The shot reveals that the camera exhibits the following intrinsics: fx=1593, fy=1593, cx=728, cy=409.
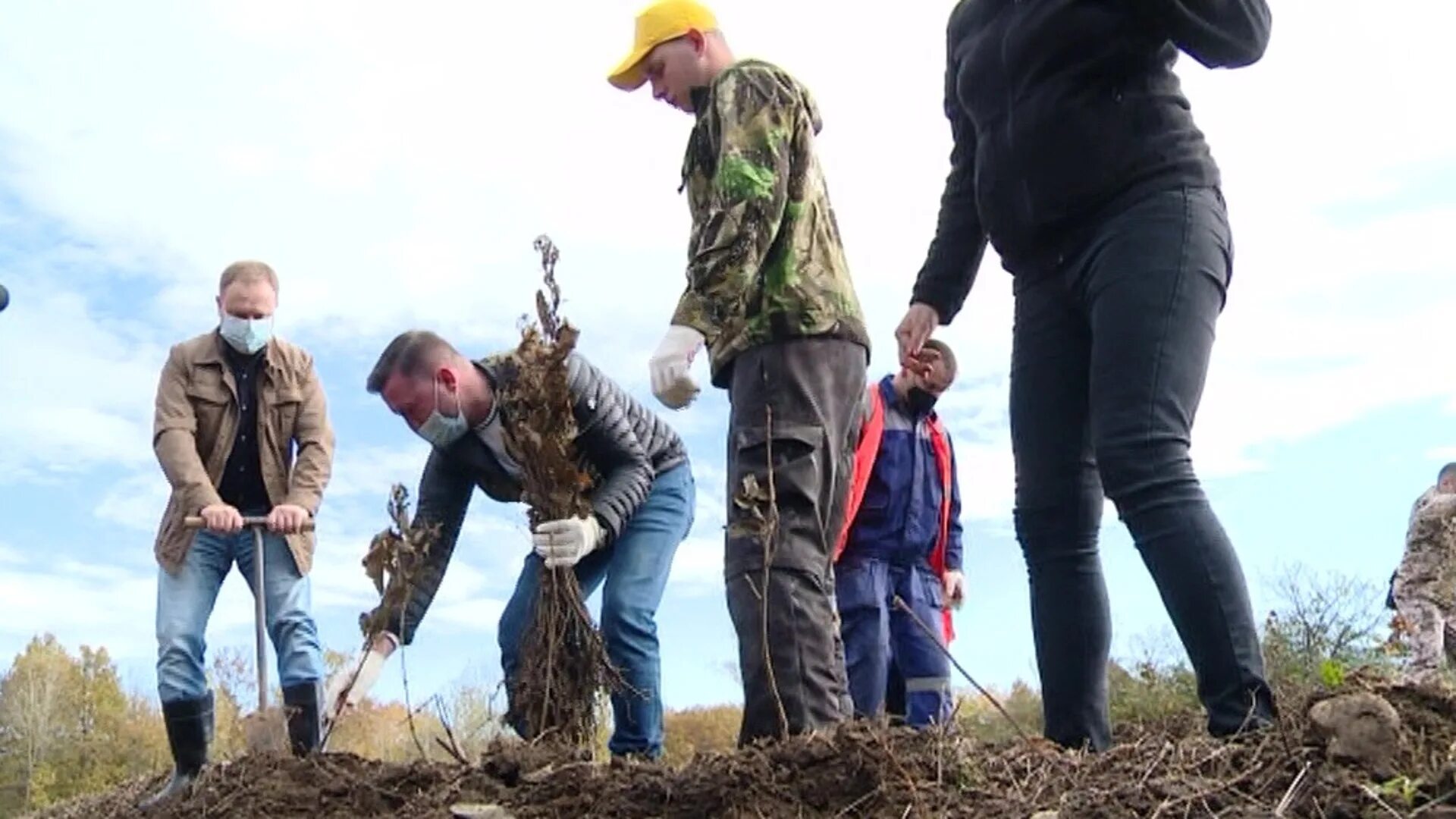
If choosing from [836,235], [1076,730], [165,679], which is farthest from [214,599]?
[1076,730]

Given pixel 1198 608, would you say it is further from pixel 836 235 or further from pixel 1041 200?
pixel 836 235

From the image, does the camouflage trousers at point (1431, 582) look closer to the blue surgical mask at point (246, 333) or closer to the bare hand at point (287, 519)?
the bare hand at point (287, 519)

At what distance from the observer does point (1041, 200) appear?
3436 mm

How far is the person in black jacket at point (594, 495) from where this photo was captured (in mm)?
5145

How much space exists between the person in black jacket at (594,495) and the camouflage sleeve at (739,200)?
3.92 ft

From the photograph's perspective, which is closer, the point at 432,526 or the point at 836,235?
the point at 836,235

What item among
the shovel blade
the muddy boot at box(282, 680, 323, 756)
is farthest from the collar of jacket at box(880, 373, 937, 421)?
the shovel blade

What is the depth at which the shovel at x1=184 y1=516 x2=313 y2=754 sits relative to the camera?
575 cm

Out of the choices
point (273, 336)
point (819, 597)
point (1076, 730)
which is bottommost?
point (1076, 730)

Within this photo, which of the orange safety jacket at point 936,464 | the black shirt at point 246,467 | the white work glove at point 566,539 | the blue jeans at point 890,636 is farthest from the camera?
the black shirt at point 246,467

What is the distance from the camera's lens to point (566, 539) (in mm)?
5035

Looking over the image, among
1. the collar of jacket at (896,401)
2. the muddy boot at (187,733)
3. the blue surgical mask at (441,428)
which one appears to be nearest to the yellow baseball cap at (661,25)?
the blue surgical mask at (441,428)

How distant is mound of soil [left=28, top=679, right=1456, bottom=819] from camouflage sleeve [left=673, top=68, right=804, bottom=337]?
1118 mm

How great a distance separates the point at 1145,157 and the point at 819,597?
133 centimetres
